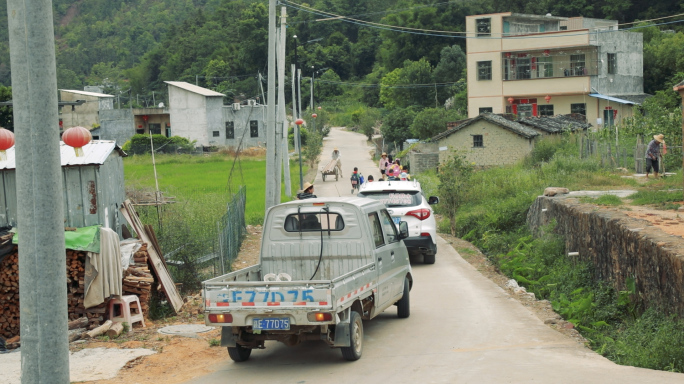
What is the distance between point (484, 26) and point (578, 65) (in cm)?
783

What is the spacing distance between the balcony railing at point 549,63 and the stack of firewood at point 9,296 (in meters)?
51.4

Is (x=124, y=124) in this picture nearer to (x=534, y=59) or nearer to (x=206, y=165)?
(x=206, y=165)

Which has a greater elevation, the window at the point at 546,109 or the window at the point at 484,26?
the window at the point at 484,26

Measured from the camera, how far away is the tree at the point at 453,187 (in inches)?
903

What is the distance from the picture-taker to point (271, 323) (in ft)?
28.3

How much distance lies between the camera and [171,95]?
65.9 meters

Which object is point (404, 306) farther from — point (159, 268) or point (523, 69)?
point (523, 69)

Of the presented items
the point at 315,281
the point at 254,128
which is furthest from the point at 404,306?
the point at 254,128

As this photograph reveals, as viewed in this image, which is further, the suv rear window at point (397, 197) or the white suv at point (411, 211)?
the suv rear window at point (397, 197)

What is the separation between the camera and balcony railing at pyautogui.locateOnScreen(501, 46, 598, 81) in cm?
5678

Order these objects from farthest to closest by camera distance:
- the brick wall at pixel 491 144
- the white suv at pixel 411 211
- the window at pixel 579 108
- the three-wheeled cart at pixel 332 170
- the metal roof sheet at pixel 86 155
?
the window at pixel 579 108 → the three-wheeled cart at pixel 332 170 → the brick wall at pixel 491 144 → the white suv at pixel 411 211 → the metal roof sheet at pixel 86 155

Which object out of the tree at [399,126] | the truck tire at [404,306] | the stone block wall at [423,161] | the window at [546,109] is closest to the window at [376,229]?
the truck tire at [404,306]

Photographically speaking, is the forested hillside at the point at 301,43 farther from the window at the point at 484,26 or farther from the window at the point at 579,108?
the window at the point at 484,26

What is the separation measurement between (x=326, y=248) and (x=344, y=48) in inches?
3601
